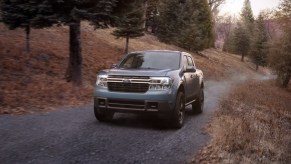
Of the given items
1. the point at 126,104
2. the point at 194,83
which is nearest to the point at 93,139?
the point at 126,104

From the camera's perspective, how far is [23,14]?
14938mm

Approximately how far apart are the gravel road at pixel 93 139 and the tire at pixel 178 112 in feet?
0.60

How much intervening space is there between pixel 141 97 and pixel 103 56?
17.6 meters

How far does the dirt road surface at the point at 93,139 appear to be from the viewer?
686cm

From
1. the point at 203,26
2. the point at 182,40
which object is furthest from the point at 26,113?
the point at 203,26

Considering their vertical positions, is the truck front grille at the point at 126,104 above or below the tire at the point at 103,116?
above

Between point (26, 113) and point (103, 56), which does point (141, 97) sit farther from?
point (103, 56)

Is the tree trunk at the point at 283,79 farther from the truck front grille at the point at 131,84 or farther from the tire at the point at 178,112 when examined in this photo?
the truck front grille at the point at 131,84

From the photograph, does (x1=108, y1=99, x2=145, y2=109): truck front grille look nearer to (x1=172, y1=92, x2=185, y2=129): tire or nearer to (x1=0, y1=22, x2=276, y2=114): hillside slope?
(x1=172, y1=92, x2=185, y2=129): tire

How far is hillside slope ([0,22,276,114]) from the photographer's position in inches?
496

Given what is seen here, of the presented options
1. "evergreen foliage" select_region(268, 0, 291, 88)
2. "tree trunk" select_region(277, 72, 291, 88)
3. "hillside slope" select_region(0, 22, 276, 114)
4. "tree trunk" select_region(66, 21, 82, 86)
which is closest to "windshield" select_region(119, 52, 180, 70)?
"hillside slope" select_region(0, 22, 276, 114)

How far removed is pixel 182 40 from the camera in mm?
42750

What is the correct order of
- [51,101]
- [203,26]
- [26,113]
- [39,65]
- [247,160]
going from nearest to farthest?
[247,160] → [26,113] → [51,101] → [39,65] → [203,26]

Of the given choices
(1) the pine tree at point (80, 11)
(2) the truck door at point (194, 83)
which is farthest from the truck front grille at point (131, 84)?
(1) the pine tree at point (80, 11)
